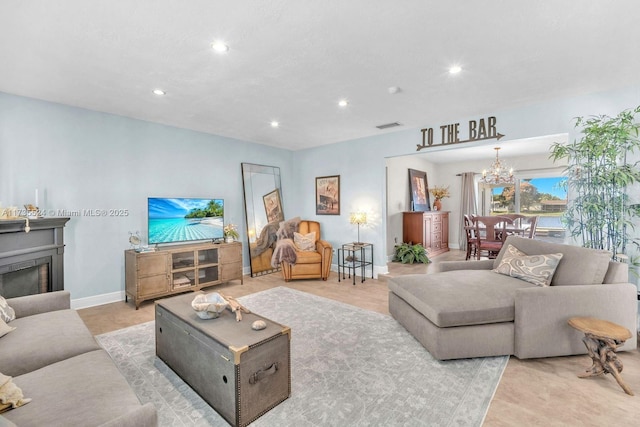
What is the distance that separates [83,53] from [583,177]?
497cm

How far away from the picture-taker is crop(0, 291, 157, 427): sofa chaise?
115cm

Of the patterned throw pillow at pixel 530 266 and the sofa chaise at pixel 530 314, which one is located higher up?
the patterned throw pillow at pixel 530 266

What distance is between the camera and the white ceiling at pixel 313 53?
1.87 m

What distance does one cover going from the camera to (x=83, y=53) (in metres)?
2.35

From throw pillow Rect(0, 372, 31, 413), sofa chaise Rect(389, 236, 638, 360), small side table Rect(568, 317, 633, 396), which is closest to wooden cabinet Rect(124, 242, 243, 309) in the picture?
throw pillow Rect(0, 372, 31, 413)

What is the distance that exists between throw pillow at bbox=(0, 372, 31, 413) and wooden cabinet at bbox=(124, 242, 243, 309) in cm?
262

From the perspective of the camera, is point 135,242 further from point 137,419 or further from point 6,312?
point 137,419

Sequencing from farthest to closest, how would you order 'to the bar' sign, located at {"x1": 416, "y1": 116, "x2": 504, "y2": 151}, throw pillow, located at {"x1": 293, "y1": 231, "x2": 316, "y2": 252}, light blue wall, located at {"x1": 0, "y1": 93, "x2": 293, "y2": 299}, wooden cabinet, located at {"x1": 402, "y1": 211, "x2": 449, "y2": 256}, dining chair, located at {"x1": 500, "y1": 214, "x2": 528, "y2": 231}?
wooden cabinet, located at {"x1": 402, "y1": 211, "x2": 449, "y2": 256}, dining chair, located at {"x1": 500, "y1": 214, "x2": 528, "y2": 231}, throw pillow, located at {"x1": 293, "y1": 231, "x2": 316, "y2": 252}, 'to the bar' sign, located at {"x1": 416, "y1": 116, "x2": 504, "y2": 151}, light blue wall, located at {"x1": 0, "y1": 93, "x2": 293, "y2": 299}

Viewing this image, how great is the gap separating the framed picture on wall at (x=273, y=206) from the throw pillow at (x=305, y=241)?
29.6 inches

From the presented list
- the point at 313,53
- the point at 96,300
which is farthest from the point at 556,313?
the point at 96,300

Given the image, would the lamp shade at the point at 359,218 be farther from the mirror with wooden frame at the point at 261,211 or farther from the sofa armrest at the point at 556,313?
the sofa armrest at the point at 556,313

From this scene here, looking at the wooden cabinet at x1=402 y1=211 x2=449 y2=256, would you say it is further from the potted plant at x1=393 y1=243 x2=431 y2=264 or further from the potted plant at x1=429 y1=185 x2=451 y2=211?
the potted plant at x1=393 y1=243 x2=431 y2=264

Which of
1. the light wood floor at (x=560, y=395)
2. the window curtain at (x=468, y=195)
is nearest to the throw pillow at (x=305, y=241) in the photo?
the light wood floor at (x=560, y=395)

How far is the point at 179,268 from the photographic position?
410 cm
